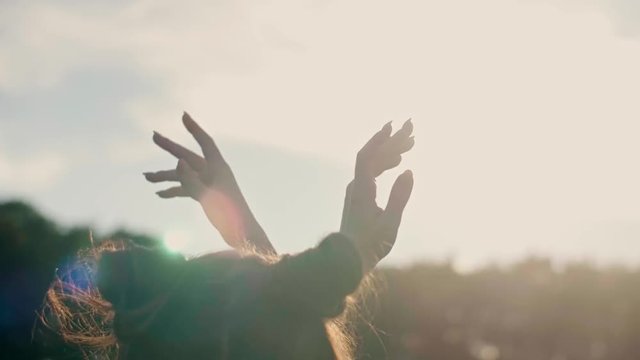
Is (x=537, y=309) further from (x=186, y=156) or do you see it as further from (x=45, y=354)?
(x=186, y=156)

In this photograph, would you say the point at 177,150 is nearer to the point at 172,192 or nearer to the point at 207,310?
the point at 172,192

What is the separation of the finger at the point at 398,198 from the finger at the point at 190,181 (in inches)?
20.6

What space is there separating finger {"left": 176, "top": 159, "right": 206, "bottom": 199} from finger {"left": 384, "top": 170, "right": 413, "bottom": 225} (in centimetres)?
52

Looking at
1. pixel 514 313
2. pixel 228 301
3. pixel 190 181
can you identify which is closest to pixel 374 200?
pixel 228 301

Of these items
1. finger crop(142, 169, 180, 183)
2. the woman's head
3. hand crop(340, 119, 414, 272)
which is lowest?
the woman's head

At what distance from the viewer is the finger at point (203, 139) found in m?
2.35

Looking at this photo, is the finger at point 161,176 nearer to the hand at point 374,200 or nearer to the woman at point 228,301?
the hand at point 374,200

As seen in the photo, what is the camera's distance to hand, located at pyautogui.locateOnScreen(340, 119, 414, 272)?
1818 mm

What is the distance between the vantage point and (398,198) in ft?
6.33

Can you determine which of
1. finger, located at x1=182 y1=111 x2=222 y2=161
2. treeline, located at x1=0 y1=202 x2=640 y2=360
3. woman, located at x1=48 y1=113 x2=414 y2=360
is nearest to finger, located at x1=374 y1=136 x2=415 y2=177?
woman, located at x1=48 y1=113 x2=414 y2=360

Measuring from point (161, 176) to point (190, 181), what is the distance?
222 millimetres

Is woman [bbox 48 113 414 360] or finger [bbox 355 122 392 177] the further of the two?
finger [bbox 355 122 392 177]

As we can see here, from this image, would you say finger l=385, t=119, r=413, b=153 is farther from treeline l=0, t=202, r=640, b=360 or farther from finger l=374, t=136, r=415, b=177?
treeline l=0, t=202, r=640, b=360

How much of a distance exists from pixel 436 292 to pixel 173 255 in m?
30.6
